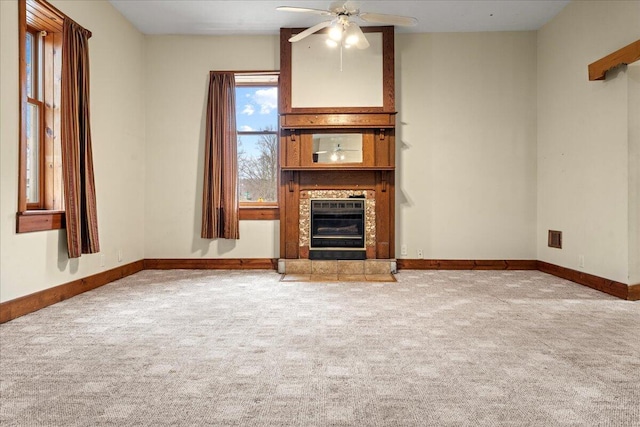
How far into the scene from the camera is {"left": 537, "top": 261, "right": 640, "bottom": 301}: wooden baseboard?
3.88 meters

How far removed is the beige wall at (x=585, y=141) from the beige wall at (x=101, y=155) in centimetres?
544

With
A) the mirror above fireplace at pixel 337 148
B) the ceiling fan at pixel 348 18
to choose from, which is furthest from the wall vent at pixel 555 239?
the ceiling fan at pixel 348 18

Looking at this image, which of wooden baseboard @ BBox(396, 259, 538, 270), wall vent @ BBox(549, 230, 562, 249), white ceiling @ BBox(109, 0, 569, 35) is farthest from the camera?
wooden baseboard @ BBox(396, 259, 538, 270)

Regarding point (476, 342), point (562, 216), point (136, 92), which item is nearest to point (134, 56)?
point (136, 92)

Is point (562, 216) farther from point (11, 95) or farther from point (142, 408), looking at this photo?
point (11, 95)

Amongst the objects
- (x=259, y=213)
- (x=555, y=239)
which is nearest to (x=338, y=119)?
(x=259, y=213)

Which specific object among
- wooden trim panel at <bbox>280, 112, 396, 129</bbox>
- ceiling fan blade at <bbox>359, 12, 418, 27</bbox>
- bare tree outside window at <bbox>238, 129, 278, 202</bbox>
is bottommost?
bare tree outside window at <bbox>238, 129, 278, 202</bbox>

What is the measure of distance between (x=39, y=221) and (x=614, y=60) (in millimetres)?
5560

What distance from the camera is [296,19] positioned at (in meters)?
5.30

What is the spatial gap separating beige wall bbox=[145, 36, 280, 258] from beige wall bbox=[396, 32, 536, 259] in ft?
6.52

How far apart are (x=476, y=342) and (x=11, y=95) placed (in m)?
3.96

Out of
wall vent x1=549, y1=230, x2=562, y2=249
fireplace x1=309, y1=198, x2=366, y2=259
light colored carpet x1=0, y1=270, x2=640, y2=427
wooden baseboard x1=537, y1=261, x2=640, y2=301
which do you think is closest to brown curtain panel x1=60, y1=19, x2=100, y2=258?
light colored carpet x1=0, y1=270, x2=640, y2=427

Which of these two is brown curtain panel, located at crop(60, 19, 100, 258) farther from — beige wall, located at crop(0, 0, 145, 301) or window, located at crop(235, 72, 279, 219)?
window, located at crop(235, 72, 279, 219)

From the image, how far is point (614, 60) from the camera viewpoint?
157 inches
